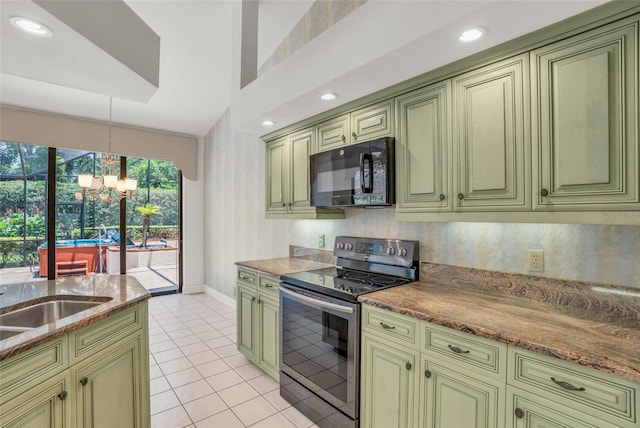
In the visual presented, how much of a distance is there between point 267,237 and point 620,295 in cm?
318

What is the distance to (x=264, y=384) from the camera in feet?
8.45

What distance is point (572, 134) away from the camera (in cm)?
133

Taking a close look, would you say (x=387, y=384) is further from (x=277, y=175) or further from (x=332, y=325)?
(x=277, y=175)

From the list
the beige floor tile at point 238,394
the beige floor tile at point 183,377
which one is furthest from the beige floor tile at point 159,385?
the beige floor tile at point 238,394

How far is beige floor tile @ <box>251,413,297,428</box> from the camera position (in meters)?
2.07

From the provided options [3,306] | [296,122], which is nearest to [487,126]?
[296,122]

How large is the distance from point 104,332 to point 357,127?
197 cm

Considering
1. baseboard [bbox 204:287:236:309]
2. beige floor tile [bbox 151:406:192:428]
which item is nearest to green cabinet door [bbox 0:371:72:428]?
beige floor tile [bbox 151:406:192:428]

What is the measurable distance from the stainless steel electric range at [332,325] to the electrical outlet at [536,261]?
2.26 feet

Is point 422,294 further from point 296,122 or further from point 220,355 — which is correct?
point 220,355

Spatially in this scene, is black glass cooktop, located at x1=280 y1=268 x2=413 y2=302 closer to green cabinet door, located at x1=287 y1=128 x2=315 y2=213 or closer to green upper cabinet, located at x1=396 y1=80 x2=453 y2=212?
green upper cabinet, located at x1=396 y1=80 x2=453 y2=212

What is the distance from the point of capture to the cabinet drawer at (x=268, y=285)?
2.49m

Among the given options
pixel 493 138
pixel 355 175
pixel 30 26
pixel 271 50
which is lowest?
pixel 355 175

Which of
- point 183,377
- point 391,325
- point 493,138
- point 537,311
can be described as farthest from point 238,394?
point 493,138
